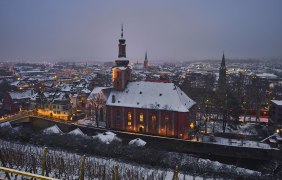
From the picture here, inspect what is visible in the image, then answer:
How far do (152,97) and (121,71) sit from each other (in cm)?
762

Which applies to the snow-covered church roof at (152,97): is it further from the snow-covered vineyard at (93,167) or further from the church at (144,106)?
the snow-covered vineyard at (93,167)

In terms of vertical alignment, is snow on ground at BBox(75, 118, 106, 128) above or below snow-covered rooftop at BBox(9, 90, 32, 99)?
below

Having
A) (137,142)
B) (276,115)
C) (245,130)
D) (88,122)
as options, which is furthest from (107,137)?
(276,115)

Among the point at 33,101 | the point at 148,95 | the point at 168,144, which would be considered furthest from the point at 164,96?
the point at 33,101

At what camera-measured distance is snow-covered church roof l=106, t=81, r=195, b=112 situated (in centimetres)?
4234

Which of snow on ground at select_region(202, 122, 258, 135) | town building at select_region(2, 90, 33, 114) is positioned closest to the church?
snow on ground at select_region(202, 122, 258, 135)

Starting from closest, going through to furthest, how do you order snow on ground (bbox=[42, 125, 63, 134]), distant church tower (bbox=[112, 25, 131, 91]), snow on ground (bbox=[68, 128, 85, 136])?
snow on ground (bbox=[68, 128, 85, 136])
snow on ground (bbox=[42, 125, 63, 134])
distant church tower (bbox=[112, 25, 131, 91])

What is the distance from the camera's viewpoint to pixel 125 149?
33625 millimetres

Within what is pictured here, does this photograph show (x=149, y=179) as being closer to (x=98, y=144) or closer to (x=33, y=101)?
(x=98, y=144)

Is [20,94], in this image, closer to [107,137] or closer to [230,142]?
[107,137]

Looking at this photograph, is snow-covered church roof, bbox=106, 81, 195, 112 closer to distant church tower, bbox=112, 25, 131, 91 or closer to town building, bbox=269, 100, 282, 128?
distant church tower, bbox=112, 25, 131, 91

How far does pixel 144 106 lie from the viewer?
43.7 m

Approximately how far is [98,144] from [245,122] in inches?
1171

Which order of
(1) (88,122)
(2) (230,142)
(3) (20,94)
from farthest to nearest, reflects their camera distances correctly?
(3) (20,94) → (1) (88,122) → (2) (230,142)
